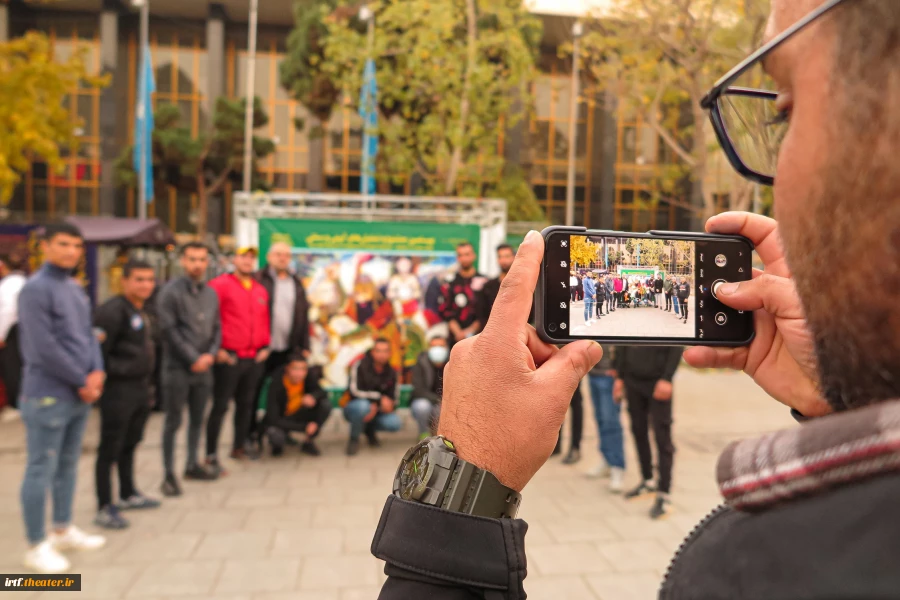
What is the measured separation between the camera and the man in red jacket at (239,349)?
5969mm

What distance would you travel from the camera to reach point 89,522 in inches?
176

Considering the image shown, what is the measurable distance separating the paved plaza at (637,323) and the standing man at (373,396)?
557 centimetres

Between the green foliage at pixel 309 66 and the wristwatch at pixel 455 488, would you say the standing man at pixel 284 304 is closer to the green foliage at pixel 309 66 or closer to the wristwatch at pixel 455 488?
the wristwatch at pixel 455 488

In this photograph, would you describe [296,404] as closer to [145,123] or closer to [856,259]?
[856,259]

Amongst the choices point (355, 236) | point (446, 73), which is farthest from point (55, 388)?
point (446, 73)

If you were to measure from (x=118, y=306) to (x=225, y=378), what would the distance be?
163 cm

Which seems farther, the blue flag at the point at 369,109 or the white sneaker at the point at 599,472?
the blue flag at the point at 369,109

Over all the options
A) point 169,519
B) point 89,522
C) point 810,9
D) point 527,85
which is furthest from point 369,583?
point 527,85

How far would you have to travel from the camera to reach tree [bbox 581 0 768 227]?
543 cm

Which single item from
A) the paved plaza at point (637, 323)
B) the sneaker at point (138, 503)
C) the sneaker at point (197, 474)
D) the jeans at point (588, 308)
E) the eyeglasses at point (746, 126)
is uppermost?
the eyeglasses at point (746, 126)

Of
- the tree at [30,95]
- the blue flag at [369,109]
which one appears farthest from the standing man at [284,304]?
the tree at [30,95]

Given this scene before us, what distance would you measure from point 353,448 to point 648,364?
3.19 metres

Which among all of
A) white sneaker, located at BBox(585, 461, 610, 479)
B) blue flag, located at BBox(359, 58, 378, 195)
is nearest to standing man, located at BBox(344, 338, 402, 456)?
white sneaker, located at BBox(585, 461, 610, 479)

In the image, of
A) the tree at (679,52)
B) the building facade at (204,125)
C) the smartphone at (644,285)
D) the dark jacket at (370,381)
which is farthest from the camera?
the building facade at (204,125)
